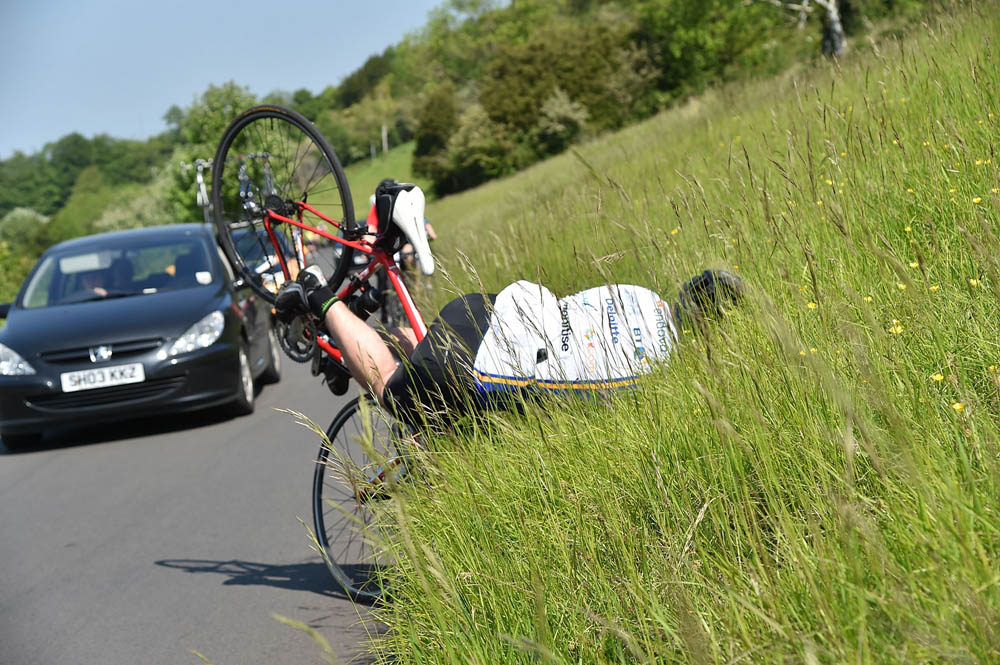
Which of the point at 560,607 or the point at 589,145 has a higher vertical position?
the point at 589,145

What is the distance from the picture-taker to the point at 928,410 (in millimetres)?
2383

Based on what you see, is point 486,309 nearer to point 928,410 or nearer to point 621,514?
point 621,514

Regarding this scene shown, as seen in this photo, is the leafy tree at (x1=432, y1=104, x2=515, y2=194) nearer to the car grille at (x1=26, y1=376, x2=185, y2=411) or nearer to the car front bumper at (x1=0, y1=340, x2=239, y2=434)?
the car front bumper at (x1=0, y1=340, x2=239, y2=434)

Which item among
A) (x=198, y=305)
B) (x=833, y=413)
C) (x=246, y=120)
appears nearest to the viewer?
(x=833, y=413)

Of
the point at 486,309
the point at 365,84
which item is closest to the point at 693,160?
the point at 486,309

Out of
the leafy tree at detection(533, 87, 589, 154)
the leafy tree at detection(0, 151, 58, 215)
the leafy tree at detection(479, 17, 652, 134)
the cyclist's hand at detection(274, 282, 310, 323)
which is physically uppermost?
the leafy tree at detection(0, 151, 58, 215)

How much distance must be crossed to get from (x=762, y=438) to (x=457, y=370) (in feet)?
5.29

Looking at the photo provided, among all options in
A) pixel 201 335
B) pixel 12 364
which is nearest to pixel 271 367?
pixel 201 335

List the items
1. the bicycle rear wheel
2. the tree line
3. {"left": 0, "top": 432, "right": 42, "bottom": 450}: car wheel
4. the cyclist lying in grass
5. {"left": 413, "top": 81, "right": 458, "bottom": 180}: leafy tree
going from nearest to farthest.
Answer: the cyclist lying in grass → the bicycle rear wheel → {"left": 0, "top": 432, "right": 42, "bottom": 450}: car wheel → the tree line → {"left": 413, "top": 81, "right": 458, "bottom": 180}: leafy tree

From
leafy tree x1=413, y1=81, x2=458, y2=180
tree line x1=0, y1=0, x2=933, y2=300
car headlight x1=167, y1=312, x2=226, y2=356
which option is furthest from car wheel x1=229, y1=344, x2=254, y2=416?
leafy tree x1=413, y1=81, x2=458, y2=180

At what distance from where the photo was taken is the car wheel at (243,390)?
368 inches

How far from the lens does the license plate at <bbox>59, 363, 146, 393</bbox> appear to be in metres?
8.56

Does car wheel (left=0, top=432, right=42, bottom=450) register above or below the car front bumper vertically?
below

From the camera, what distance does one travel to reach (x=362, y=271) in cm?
479
